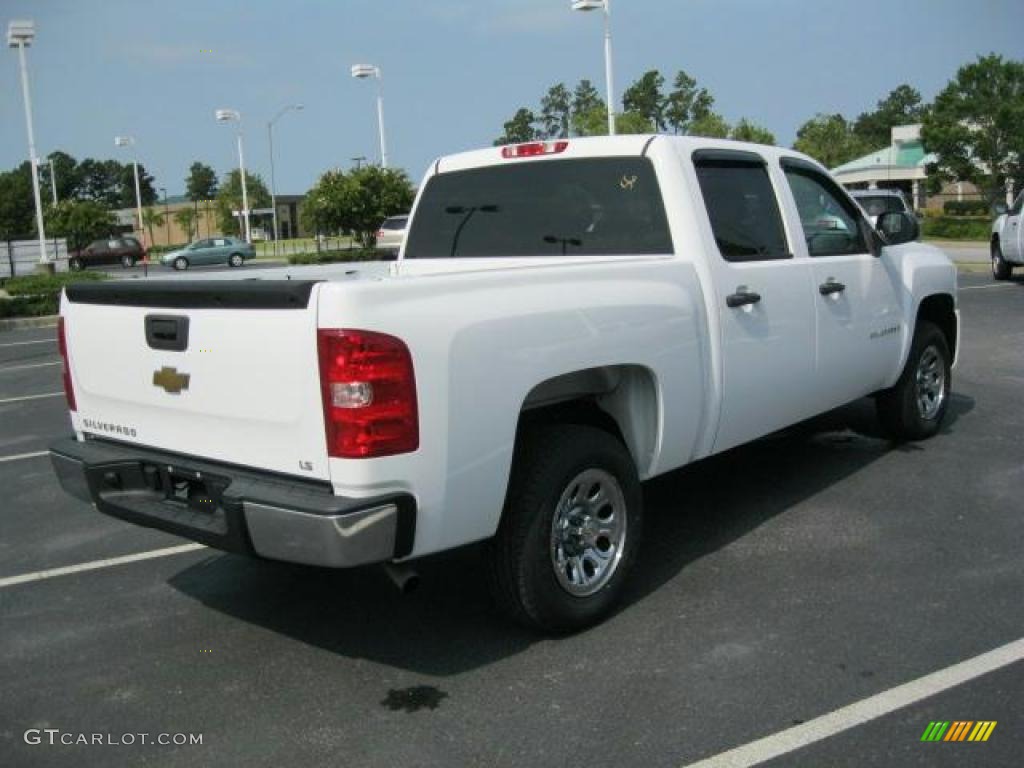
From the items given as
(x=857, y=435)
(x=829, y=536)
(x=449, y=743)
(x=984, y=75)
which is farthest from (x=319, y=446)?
(x=984, y=75)

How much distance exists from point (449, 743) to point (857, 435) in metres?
4.84

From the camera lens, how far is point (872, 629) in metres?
4.03

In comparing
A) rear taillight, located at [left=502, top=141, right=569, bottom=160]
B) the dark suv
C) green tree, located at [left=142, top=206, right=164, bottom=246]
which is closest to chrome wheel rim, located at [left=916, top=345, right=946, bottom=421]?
rear taillight, located at [left=502, top=141, right=569, bottom=160]

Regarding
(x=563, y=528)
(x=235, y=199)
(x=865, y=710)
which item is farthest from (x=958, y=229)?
(x=235, y=199)

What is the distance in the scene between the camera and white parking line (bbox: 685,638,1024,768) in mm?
3162

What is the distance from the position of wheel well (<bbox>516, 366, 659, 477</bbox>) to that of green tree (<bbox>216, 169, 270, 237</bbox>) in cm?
7990

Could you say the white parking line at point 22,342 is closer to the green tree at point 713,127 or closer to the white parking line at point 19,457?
the white parking line at point 19,457

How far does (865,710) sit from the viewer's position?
11.2 feet

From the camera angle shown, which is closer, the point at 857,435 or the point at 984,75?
the point at 857,435

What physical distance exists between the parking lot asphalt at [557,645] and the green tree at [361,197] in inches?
1380

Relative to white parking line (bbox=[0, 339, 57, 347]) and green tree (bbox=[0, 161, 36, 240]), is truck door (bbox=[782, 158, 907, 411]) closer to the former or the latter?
white parking line (bbox=[0, 339, 57, 347])

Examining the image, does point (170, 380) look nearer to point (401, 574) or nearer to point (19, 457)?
point (401, 574)

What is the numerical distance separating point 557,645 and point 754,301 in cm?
184

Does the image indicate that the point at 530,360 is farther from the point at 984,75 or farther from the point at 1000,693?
the point at 984,75
